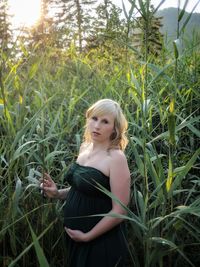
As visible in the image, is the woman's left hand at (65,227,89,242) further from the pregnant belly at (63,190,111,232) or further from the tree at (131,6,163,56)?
the tree at (131,6,163,56)

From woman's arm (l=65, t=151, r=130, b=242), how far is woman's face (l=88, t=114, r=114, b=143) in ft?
0.45

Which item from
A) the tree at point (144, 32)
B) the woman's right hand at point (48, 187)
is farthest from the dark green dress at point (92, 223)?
the tree at point (144, 32)

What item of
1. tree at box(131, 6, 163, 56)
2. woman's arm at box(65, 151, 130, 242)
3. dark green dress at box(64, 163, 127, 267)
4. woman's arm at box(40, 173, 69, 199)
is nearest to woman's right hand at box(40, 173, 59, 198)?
woman's arm at box(40, 173, 69, 199)

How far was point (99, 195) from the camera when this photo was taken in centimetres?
176

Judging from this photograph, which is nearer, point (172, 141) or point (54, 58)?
point (172, 141)

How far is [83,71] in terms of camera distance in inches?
134

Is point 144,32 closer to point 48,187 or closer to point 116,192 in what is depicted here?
point 116,192

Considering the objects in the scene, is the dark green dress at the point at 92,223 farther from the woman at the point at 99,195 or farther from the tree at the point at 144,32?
the tree at the point at 144,32

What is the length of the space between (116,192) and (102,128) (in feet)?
1.05

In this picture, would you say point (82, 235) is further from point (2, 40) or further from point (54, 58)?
point (54, 58)

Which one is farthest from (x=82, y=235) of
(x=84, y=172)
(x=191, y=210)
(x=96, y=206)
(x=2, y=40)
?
(x=2, y=40)

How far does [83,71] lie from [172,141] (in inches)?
85.2

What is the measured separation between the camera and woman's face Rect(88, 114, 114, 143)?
177cm

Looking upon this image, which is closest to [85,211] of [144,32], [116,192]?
[116,192]
